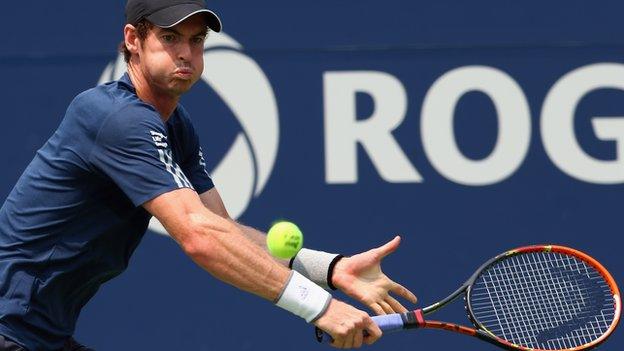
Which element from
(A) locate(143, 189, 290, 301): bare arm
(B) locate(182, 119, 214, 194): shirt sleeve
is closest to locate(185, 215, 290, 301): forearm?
(A) locate(143, 189, 290, 301): bare arm

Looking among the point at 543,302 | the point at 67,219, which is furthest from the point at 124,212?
the point at 543,302

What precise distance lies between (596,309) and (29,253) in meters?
2.10

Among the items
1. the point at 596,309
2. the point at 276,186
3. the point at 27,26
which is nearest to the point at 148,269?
the point at 276,186

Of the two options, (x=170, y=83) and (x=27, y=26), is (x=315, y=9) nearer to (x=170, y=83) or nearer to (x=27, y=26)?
(x=27, y=26)

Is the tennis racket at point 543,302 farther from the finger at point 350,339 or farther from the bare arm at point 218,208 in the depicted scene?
the finger at point 350,339

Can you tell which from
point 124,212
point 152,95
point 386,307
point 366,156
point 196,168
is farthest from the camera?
point 366,156

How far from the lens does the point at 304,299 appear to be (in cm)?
391

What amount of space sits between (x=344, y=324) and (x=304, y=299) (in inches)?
5.0

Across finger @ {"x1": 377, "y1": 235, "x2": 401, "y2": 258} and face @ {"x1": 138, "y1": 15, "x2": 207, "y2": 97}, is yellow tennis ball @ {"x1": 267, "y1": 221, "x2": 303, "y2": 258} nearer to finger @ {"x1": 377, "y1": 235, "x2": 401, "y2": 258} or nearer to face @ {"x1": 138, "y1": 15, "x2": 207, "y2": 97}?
finger @ {"x1": 377, "y1": 235, "x2": 401, "y2": 258}

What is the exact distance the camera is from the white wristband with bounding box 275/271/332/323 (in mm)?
3906

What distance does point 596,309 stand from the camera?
509cm

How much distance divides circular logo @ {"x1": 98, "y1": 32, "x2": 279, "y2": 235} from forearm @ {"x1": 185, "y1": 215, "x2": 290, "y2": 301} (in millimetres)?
2533

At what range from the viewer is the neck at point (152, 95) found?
13.8 feet

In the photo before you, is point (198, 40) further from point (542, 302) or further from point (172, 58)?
point (542, 302)
